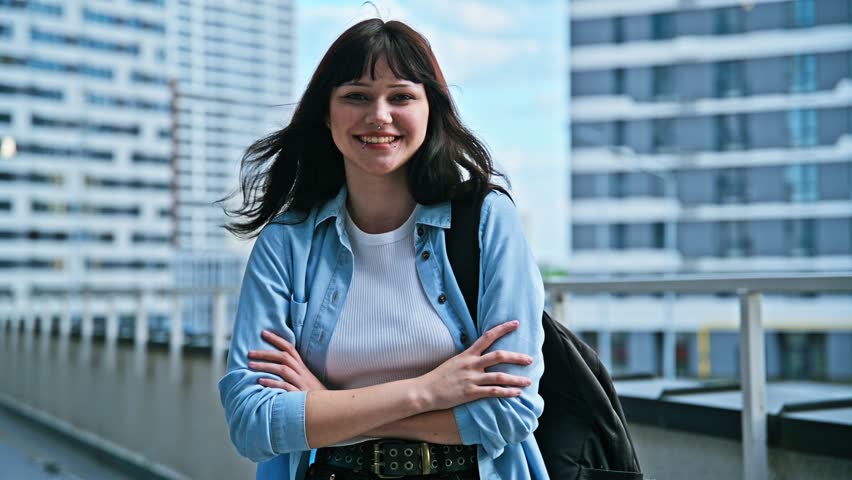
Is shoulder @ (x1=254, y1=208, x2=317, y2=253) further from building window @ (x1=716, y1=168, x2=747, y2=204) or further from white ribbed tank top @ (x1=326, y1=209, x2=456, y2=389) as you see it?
building window @ (x1=716, y1=168, x2=747, y2=204)

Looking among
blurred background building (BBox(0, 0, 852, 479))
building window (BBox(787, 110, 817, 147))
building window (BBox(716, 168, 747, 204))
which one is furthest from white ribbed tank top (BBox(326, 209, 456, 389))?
building window (BBox(716, 168, 747, 204))

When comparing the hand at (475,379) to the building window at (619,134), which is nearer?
the hand at (475,379)

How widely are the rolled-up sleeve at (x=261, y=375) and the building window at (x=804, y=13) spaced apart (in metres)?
34.4

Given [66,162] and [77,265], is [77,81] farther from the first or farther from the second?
[77,265]

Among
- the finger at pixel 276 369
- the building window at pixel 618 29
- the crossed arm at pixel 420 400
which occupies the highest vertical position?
the building window at pixel 618 29

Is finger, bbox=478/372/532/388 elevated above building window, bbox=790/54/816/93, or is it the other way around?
building window, bbox=790/54/816/93

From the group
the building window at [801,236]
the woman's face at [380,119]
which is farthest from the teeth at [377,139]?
the building window at [801,236]

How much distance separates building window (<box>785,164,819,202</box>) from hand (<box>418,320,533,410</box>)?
35.4 m

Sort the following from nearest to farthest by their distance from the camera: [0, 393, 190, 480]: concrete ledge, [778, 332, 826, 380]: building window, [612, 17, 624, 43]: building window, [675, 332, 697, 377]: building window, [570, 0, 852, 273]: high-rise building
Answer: [0, 393, 190, 480]: concrete ledge
[570, 0, 852, 273]: high-rise building
[778, 332, 826, 380]: building window
[612, 17, 624, 43]: building window
[675, 332, 697, 377]: building window

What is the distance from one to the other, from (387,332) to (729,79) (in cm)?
3754

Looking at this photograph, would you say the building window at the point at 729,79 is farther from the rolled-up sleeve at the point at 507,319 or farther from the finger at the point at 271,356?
the finger at the point at 271,356

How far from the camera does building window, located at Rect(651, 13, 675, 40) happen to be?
121ft

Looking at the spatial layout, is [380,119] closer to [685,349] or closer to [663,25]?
[663,25]

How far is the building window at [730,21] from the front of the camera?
36.7 metres
